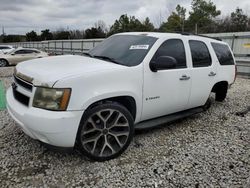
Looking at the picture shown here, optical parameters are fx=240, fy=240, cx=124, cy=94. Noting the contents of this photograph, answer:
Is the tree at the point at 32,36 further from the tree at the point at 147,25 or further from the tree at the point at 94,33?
the tree at the point at 147,25

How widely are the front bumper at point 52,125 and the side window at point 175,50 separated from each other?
175cm

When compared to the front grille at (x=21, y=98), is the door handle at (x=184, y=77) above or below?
→ above

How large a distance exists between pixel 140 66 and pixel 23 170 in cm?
207

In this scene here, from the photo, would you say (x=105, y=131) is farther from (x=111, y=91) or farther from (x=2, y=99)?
(x=2, y=99)

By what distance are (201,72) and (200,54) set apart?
0.37 meters

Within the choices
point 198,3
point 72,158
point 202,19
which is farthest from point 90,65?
point 198,3

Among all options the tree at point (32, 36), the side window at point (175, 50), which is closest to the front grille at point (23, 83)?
the side window at point (175, 50)

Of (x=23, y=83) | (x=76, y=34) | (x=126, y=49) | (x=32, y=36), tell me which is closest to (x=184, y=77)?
(x=126, y=49)

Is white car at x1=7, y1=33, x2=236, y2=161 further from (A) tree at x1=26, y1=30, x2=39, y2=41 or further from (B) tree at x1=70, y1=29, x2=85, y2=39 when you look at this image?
(A) tree at x1=26, y1=30, x2=39, y2=41

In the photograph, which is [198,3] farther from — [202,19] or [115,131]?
[115,131]

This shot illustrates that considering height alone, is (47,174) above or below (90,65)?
below

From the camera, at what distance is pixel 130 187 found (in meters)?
2.75

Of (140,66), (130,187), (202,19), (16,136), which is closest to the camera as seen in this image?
(130,187)

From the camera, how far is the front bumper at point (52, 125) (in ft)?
8.88
